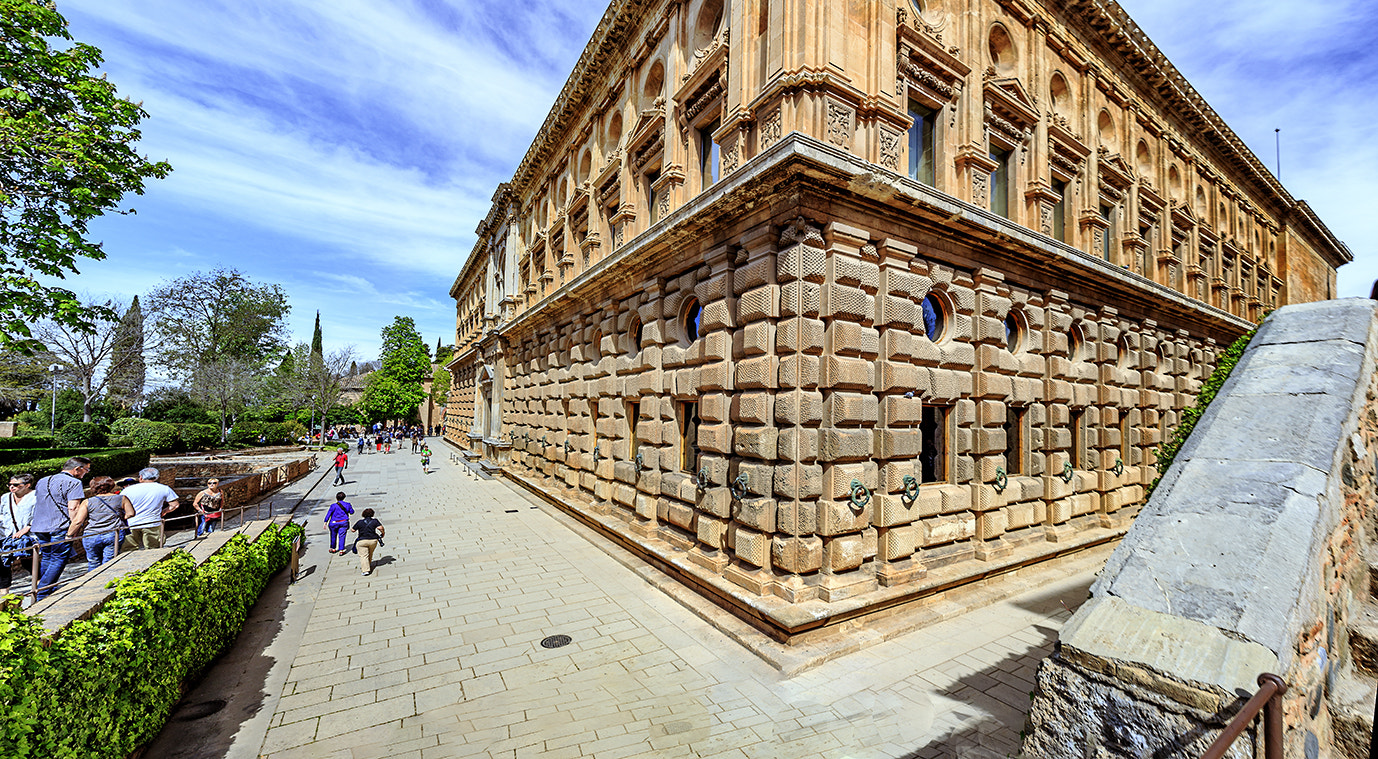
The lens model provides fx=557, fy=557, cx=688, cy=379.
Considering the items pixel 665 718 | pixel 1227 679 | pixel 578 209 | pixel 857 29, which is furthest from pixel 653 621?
pixel 578 209

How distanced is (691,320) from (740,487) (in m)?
4.01

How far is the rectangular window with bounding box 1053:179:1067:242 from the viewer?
1383cm

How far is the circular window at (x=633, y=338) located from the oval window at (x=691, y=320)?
2349mm

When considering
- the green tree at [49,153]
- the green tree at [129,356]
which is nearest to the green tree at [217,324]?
the green tree at [129,356]

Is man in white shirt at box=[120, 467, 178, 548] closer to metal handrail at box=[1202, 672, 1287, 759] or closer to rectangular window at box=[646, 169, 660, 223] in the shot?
rectangular window at box=[646, 169, 660, 223]

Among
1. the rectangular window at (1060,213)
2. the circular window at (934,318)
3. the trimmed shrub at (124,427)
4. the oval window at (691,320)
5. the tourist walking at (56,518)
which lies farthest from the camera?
the trimmed shrub at (124,427)

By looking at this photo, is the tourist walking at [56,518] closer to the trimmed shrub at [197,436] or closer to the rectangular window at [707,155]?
the rectangular window at [707,155]

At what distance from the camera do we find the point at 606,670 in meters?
7.00

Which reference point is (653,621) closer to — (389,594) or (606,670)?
(606,670)

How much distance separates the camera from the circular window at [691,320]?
11219mm

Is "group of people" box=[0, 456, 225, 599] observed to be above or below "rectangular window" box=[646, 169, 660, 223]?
below

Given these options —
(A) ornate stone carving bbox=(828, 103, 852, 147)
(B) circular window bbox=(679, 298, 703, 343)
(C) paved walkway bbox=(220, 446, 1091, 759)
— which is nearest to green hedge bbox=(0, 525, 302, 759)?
(C) paved walkway bbox=(220, 446, 1091, 759)

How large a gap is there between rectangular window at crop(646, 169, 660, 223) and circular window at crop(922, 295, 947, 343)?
6461 millimetres

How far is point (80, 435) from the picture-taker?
79.6 ft
